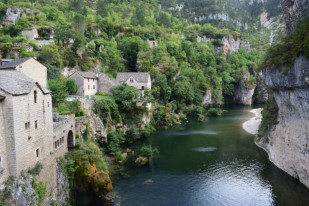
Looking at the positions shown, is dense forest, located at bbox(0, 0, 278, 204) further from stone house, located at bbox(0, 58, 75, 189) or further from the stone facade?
stone house, located at bbox(0, 58, 75, 189)

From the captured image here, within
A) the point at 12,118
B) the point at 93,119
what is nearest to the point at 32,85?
the point at 12,118

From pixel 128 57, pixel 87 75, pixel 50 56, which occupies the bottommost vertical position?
pixel 87 75

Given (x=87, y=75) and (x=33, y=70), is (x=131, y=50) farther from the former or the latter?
(x=33, y=70)

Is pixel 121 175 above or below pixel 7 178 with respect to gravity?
below

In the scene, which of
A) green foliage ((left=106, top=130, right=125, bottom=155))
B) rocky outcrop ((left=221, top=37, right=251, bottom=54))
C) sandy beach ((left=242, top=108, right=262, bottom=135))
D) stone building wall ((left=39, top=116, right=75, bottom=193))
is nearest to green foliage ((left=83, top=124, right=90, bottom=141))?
green foliage ((left=106, top=130, right=125, bottom=155))

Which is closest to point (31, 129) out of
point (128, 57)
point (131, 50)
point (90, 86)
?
point (90, 86)

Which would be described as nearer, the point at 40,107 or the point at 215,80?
the point at 40,107

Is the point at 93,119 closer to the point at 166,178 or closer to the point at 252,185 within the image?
the point at 166,178
